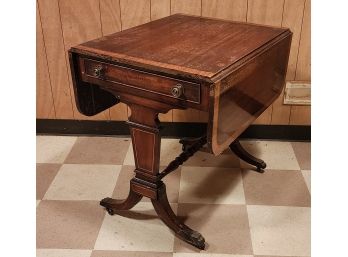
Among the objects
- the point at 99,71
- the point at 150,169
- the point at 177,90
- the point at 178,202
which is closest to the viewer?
the point at 177,90

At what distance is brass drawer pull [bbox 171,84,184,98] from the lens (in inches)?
53.3

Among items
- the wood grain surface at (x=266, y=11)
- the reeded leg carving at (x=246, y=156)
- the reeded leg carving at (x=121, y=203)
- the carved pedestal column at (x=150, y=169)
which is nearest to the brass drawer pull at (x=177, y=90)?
the carved pedestal column at (x=150, y=169)

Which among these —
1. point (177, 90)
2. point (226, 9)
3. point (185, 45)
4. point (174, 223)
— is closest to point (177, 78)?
point (177, 90)

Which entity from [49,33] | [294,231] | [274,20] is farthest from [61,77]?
[294,231]

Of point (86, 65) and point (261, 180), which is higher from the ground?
point (86, 65)

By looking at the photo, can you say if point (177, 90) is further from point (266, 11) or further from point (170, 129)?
point (170, 129)

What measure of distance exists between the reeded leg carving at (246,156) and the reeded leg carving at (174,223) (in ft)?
2.09

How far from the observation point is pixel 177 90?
53.2 inches

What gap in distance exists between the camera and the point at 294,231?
5.98 feet

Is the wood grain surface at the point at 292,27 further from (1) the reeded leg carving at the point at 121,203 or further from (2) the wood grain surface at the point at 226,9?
(1) the reeded leg carving at the point at 121,203

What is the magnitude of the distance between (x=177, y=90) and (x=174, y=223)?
66 centimetres

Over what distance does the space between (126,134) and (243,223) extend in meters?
1.03

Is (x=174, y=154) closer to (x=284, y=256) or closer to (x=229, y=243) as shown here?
(x=229, y=243)

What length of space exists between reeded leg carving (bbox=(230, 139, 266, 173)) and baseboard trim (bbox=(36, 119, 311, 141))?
30 centimetres
